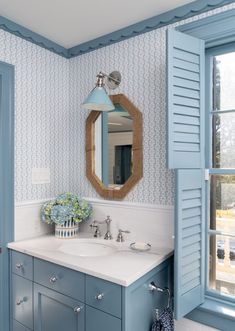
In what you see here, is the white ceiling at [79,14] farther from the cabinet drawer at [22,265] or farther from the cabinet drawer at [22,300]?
the cabinet drawer at [22,300]

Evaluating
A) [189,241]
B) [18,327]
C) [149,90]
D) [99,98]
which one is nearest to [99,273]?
[189,241]

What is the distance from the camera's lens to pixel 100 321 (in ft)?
4.14

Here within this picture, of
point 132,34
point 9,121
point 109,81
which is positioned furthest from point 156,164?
point 9,121

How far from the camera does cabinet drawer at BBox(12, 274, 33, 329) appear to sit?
5.22 feet

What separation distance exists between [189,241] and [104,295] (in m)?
0.53

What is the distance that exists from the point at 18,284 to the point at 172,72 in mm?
1572

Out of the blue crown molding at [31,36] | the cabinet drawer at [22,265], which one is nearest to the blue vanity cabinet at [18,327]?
the cabinet drawer at [22,265]

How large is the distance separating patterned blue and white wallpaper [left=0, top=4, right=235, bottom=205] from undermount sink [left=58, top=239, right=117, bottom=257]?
36cm

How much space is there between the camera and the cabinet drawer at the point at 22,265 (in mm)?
1596

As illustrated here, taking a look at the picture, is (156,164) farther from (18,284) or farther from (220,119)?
(18,284)

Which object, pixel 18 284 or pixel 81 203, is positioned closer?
pixel 18 284

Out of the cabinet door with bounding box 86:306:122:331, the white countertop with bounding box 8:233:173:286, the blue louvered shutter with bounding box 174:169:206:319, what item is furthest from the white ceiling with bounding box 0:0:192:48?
the cabinet door with bounding box 86:306:122:331

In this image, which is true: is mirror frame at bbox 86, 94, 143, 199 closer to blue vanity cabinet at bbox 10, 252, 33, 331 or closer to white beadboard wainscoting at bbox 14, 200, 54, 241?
white beadboard wainscoting at bbox 14, 200, 54, 241

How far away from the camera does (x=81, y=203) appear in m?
1.92
